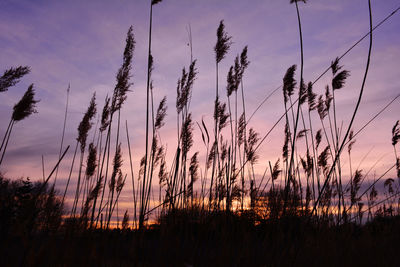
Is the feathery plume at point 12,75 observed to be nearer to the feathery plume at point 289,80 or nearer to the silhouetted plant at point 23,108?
the silhouetted plant at point 23,108

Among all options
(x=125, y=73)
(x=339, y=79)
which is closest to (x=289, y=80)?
(x=339, y=79)

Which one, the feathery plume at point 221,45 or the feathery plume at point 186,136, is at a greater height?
the feathery plume at point 221,45

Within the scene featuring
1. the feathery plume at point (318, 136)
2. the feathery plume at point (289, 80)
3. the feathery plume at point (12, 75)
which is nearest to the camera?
the feathery plume at point (12, 75)

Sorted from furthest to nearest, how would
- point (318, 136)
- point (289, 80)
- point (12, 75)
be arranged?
point (318, 136) → point (289, 80) → point (12, 75)

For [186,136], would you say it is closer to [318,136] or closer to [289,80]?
[289,80]

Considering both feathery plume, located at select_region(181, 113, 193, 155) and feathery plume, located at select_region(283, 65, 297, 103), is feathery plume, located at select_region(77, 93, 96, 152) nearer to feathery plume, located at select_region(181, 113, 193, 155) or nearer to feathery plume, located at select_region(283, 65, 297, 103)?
feathery plume, located at select_region(181, 113, 193, 155)

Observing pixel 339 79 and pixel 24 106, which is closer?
pixel 24 106

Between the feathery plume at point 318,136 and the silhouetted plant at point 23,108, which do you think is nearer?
the silhouetted plant at point 23,108

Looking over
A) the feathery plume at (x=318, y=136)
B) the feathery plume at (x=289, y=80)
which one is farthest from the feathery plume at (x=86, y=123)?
the feathery plume at (x=318, y=136)

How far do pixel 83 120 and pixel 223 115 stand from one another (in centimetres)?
215

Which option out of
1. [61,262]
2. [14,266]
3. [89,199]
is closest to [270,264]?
[61,262]

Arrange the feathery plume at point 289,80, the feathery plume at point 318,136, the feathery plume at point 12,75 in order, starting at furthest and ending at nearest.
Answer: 1. the feathery plume at point 318,136
2. the feathery plume at point 289,80
3. the feathery plume at point 12,75

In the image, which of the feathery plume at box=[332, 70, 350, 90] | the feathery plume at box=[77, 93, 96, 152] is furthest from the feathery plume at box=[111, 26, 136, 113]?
the feathery plume at box=[332, 70, 350, 90]

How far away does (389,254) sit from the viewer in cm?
300
